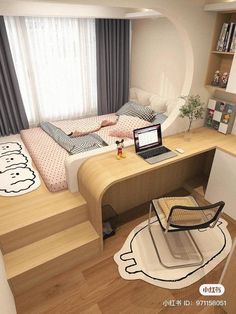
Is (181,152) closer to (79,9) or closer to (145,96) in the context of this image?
(145,96)

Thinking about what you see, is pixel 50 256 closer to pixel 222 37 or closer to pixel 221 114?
pixel 221 114

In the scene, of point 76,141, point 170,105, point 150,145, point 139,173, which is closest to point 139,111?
point 170,105

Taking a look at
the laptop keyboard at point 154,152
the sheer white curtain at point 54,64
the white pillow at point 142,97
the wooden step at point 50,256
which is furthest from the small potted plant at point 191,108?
the sheer white curtain at point 54,64

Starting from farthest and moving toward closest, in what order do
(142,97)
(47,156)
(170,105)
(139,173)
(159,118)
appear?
(142,97) → (170,105) → (159,118) → (47,156) → (139,173)

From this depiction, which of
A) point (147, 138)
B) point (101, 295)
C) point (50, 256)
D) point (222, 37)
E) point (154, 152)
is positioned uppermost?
point (222, 37)

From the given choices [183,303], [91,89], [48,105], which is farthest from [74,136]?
[183,303]

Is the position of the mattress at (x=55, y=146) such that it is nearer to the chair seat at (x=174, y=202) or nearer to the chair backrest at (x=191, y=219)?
the chair seat at (x=174, y=202)

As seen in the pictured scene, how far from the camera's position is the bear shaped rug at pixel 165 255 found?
193 centimetres

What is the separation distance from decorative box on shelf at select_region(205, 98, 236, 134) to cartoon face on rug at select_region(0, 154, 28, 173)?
8.03ft

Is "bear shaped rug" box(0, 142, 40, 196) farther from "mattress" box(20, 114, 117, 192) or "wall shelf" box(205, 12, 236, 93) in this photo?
"wall shelf" box(205, 12, 236, 93)

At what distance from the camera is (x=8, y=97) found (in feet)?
11.8

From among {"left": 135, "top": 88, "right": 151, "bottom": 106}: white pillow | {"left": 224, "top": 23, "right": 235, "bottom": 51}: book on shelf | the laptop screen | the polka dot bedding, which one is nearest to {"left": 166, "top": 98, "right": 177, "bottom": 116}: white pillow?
{"left": 135, "top": 88, "right": 151, "bottom": 106}: white pillow

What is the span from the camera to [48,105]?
13.4ft

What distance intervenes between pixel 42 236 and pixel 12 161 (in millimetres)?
1364
